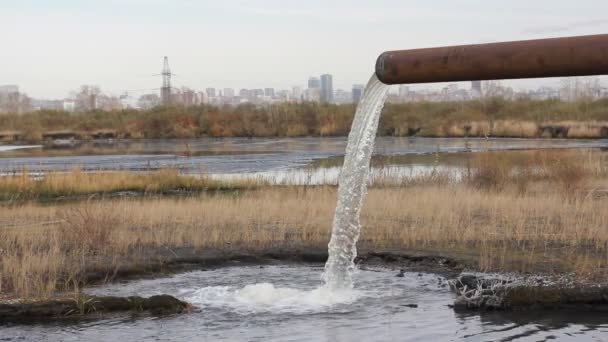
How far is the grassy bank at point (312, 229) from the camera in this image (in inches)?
408

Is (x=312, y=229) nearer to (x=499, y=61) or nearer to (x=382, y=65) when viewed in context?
(x=382, y=65)

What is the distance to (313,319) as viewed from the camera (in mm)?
8508

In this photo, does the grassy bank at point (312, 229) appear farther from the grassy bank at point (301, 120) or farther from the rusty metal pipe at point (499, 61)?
the grassy bank at point (301, 120)

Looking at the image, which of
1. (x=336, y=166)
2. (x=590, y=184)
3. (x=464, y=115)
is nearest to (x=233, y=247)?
(x=590, y=184)

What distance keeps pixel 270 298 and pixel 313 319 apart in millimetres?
973

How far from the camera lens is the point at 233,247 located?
12227 mm

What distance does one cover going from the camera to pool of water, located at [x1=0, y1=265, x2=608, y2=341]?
7.88 meters

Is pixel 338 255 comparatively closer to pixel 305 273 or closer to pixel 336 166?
pixel 305 273

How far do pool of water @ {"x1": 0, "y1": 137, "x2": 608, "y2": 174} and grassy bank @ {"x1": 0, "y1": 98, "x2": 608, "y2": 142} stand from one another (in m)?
7.54

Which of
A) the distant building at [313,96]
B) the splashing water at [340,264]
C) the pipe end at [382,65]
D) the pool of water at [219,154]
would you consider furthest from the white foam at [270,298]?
the distant building at [313,96]

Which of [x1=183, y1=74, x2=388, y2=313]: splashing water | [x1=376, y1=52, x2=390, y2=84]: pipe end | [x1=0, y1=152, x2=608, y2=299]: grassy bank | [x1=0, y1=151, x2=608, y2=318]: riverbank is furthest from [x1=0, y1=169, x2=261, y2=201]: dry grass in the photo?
[x1=376, y1=52, x2=390, y2=84]: pipe end

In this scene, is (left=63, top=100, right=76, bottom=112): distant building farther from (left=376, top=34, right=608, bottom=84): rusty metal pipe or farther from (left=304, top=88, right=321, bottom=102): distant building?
(left=376, top=34, right=608, bottom=84): rusty metal pipe

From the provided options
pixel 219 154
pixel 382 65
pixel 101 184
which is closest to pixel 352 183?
pixel 382 65

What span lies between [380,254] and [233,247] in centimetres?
207
